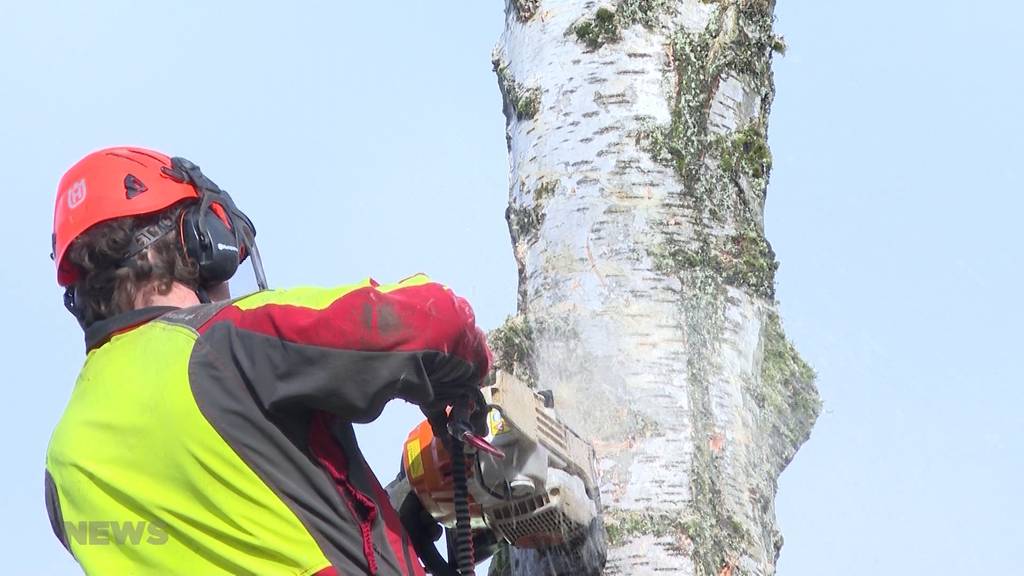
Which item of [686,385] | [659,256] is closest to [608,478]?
[686,385]

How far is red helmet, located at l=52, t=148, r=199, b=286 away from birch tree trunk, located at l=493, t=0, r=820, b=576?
931 mm

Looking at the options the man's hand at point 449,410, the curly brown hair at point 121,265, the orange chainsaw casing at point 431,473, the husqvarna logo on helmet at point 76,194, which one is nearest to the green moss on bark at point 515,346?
the orange chainsaw casing at point 431,473

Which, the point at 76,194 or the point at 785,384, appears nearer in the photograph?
the point at 76,194

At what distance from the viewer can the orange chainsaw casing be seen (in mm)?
3498

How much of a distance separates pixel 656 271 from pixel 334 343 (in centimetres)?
103

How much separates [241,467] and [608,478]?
0.95 m

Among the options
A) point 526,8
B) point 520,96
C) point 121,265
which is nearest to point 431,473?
point 121,265

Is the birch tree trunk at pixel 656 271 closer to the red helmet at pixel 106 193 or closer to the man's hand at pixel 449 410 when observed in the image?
the man's hand at pixel 449 410

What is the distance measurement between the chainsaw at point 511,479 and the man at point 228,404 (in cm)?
14

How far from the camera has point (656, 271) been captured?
371 cm

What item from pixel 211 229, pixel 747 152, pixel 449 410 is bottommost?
pixel 449 410

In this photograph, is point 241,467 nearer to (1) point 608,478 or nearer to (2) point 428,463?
(2) point 428,463

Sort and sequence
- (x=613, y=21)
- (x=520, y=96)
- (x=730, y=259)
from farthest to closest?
(x=520, y=96) → (x=613, y=21) → (x=730, y=259)

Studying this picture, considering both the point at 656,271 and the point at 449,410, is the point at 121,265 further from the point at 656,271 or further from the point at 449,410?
the point at 656,271
